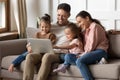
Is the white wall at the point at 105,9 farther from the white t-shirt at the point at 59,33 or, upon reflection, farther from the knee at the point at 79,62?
the knee at the point at 79,62

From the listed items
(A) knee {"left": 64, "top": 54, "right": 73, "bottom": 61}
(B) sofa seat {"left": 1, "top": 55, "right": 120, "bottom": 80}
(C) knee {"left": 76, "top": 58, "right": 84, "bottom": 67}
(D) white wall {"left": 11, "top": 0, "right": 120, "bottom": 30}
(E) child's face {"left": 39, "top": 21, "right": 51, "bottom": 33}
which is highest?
(D) white wall {"left": 11, "top": 0, "right": 120, "bottom": 30}

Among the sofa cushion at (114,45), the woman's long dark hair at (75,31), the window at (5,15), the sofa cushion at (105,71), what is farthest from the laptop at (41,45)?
the window at (5,15)

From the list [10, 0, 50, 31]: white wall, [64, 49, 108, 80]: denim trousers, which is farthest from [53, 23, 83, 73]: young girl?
[10, 0, 50, 31]: white wall

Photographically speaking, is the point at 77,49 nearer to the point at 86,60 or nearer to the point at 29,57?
the point at 86,60

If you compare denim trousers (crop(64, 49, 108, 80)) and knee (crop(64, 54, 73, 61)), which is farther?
knee (crop(64, 54, 73, 61))

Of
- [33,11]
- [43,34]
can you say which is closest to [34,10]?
[33,11]

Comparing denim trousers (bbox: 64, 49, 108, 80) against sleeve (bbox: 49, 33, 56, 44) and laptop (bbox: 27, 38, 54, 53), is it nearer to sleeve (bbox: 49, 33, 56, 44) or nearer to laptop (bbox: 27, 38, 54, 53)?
laptop (bbox: 27, 38, 54, 53)

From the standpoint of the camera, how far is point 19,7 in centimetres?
443

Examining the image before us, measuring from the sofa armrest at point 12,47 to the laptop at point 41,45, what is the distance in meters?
0.39

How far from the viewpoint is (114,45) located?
3.35 m

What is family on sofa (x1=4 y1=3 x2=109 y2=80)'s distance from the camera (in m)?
3.10

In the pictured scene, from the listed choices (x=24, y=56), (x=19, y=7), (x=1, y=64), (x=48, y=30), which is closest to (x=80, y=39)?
(x=48, y=30)

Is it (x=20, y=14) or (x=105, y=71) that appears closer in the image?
(x=105, y=71)

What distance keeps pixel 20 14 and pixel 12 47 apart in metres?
0.90
